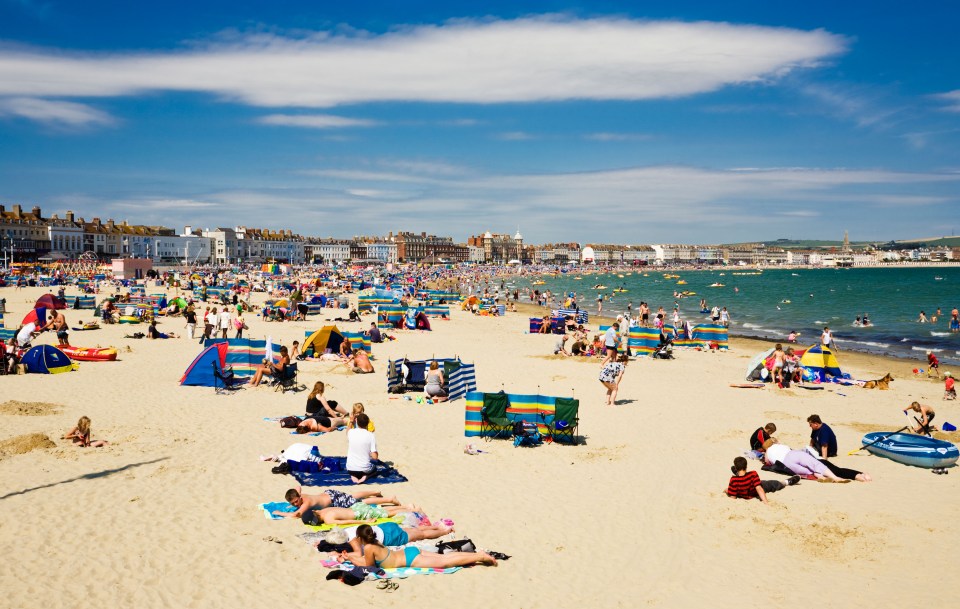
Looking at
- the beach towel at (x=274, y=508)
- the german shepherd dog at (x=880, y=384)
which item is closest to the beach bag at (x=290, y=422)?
the beach towel at (x=274, y=508)

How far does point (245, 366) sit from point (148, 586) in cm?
893

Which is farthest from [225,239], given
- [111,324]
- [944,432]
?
[944,432]

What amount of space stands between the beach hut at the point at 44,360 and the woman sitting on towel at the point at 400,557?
37.6 ft

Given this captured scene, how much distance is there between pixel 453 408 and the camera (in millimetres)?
12875

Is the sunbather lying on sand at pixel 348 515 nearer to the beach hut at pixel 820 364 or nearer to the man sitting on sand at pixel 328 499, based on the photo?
the man sitting on sand at pixel 328 499

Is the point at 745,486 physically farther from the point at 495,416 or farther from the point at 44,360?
the point at 44,360

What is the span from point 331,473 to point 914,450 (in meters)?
7.86

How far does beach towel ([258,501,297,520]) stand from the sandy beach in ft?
0.41

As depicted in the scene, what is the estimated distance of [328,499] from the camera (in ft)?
24.5

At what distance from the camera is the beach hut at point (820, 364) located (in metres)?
16.8

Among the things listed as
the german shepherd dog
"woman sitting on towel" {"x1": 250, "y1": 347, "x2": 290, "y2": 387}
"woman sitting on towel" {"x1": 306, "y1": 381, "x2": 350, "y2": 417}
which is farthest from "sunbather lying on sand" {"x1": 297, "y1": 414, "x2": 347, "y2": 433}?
the german shepherd dog

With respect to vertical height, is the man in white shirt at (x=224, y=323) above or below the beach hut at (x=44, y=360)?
above

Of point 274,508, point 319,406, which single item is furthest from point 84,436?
point 274,508

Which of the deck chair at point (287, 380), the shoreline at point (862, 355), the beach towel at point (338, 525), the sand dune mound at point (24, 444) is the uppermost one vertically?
the deck chair at point (287, 380)
